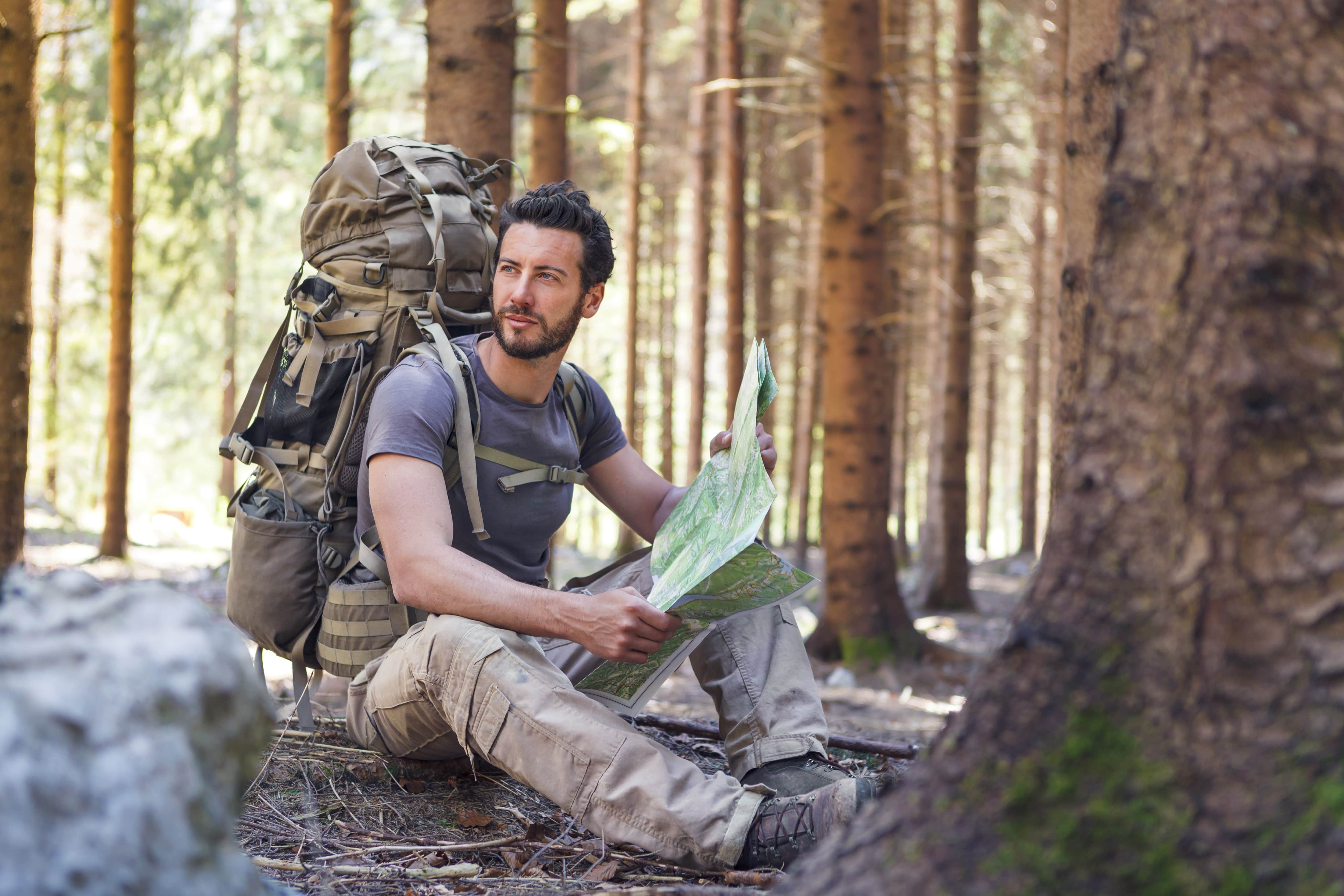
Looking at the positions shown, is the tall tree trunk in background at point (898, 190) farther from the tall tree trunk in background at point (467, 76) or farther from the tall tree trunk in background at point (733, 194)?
the tall tree trunk in background at point (467, 76)

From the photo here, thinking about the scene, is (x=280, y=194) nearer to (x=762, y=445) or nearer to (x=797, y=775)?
(x=762, y=445)

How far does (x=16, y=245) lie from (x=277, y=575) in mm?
3280

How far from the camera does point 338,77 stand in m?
11.7

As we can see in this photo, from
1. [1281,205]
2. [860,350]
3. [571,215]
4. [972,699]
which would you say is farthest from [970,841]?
[860,350]

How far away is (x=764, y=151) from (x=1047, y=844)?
1674 cm

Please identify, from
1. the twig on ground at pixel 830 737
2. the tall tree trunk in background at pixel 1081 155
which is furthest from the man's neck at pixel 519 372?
the tall tree trunk in background at pixel 1081 155

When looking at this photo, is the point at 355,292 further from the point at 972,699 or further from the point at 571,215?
the point at 972,699

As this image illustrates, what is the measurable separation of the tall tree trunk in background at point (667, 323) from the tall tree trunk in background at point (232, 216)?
335 inches

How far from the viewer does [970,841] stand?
1.62m

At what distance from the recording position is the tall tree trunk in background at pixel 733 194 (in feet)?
41.9

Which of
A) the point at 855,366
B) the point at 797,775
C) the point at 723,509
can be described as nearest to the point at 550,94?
the point at 855,366

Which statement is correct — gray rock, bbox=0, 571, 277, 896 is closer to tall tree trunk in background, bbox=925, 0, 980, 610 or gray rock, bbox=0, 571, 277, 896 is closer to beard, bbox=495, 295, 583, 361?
beard, bbox=495, 295, 583, 361

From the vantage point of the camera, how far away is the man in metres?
2.65

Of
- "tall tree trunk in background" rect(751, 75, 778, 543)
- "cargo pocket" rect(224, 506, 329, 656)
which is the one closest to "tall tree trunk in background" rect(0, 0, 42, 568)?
"cargo pocket" rect(224, 506, 329, 656)
